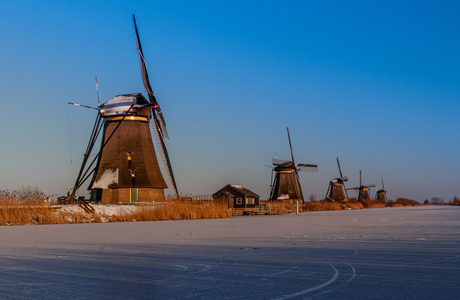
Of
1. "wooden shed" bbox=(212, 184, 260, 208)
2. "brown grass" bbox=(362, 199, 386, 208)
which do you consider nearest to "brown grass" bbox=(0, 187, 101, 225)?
"wooden shed" bbox=(212, 184, 260, 208)

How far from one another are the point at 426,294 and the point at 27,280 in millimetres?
3144

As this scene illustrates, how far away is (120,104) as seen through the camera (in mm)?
26516

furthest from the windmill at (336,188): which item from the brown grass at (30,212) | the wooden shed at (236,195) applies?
the brown grass at (30,212)

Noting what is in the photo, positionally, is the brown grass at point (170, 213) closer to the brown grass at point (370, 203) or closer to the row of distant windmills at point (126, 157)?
the row of distant windmills at point (126, 157)

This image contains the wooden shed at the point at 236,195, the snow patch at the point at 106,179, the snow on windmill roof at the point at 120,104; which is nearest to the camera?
the snow patch at the point at 106,179

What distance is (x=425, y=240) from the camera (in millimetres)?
6684

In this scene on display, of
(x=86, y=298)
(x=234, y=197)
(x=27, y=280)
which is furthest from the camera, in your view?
(x=234, y=197)

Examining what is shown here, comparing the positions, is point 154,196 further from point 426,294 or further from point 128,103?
point 426,294

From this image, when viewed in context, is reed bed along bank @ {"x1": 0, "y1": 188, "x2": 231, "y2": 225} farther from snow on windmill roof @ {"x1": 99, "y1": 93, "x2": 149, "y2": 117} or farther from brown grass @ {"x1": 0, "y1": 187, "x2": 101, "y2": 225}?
snow on windmill roof @ {"x1": 99, "y1": 93, "x2": 149, "y2": 117}

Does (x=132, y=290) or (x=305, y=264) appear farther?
(x=305, y=264)

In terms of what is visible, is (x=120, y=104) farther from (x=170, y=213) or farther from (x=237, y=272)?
(x=237, y=272)

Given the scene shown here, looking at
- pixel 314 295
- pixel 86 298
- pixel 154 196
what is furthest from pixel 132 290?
pixel 154 196

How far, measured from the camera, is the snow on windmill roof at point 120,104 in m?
26.3

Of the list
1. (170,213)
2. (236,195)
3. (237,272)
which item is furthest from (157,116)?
(237,272)
